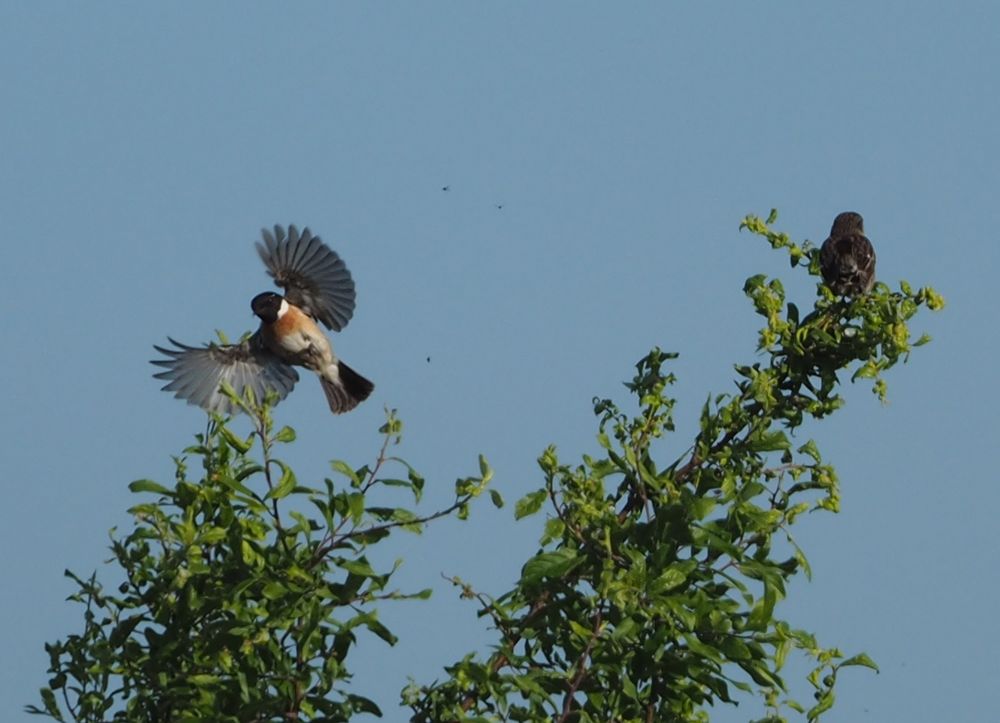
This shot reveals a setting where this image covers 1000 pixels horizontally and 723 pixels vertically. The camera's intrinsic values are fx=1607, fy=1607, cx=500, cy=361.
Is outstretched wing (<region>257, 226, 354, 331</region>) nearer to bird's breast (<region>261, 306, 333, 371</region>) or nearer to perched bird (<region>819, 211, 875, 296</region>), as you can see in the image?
bird's breast (<region>261, 306, 333, 371</region>)

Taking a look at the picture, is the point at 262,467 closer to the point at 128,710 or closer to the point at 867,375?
the point at 128,710

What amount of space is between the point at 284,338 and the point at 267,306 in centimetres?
21

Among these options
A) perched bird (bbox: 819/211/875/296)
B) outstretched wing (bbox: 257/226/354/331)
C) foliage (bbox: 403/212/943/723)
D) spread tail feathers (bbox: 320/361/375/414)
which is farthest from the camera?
spread tail feathers (bbox: 320/361/375/414)

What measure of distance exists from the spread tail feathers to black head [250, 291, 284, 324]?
763 mm

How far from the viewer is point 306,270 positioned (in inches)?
380

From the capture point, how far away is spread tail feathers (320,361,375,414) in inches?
397

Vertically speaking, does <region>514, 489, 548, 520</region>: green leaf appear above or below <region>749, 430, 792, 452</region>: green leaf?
below

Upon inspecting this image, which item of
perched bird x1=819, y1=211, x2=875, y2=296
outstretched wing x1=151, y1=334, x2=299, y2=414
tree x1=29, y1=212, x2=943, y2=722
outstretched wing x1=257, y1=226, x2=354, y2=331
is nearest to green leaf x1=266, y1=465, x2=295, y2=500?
tree x1=29, y1=212, x2=943, y2=722

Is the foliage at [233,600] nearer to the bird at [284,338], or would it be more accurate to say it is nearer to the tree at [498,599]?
the tree at [498,599]

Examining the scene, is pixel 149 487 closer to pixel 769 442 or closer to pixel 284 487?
pixel 284 487

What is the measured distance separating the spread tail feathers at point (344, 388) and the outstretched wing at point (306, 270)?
1.60 ft

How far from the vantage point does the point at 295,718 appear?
3.93 meters

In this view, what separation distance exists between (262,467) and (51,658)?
763 millimetres

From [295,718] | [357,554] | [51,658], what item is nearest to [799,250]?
[357,554]
